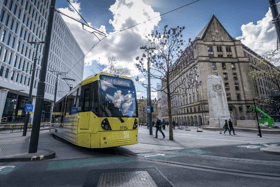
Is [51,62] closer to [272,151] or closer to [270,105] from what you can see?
[272,151]

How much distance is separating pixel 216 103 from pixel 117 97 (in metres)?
21.6

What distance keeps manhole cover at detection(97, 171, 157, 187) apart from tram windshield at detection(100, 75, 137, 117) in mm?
2557

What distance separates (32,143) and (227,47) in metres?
65.8

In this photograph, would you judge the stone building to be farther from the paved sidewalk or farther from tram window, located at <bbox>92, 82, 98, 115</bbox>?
tram window, located at <bbox>92, 82, 98, 115</bbox>

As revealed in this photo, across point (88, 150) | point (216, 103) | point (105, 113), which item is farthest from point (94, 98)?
point (216, 103)

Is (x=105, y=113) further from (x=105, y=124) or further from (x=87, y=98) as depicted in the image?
(x=87, y=98)

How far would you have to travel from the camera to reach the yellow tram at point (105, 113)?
5.70m

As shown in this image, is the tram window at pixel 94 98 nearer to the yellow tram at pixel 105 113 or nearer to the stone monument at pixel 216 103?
the yellow tram at pixel 105 113

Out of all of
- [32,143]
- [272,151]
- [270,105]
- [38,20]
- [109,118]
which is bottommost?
[272,151]

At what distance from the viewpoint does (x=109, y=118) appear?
231 inches

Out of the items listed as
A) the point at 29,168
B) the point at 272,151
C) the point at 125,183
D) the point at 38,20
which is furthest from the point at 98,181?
the point at 38,20

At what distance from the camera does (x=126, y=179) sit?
3410 millimetres

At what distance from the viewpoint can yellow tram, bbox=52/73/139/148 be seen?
18.7 feet

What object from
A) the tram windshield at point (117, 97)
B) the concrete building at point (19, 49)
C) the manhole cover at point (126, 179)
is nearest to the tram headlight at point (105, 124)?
the tram windshield at point (117, 97)
